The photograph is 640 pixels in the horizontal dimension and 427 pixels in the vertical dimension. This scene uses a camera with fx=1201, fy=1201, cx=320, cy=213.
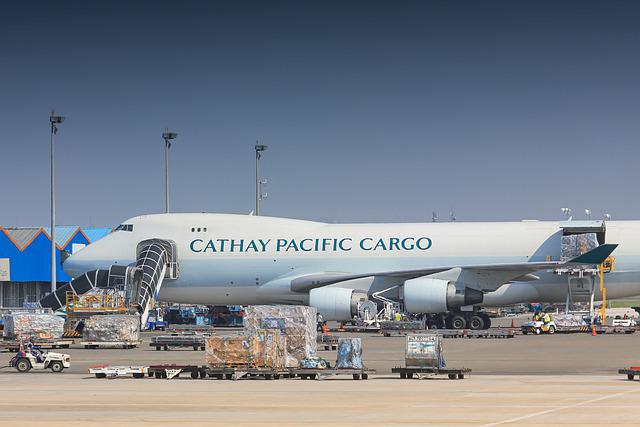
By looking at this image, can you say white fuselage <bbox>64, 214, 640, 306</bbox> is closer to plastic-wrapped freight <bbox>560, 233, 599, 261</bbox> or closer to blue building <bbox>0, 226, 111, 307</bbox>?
plastic-wrapped freight <bbox>560, 233, 599, 261</bbox>

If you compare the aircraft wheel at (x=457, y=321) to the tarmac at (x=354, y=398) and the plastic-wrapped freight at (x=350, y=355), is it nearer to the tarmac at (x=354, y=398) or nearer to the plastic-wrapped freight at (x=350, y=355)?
the tarmac at (x=354, y=398)

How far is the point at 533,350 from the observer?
39.4m

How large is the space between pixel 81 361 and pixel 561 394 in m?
17.7

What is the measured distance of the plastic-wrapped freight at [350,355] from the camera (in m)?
28.6

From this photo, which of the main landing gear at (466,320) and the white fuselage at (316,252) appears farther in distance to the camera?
the white fuselage at (316,252)

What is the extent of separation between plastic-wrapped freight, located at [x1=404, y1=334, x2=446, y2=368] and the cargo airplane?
24.6 meters

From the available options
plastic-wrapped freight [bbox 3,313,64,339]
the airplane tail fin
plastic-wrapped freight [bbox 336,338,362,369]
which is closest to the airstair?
plastic-wrapped freight [bbox 3,313,64,339]

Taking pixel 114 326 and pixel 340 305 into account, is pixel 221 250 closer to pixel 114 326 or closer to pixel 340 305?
pixel 340 305

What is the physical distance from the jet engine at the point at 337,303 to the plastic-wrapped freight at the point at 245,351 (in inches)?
999

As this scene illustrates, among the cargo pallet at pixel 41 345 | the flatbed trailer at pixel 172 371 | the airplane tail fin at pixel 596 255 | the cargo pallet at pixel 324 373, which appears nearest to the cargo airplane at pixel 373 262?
the airplane tail fin at pixel 596 255

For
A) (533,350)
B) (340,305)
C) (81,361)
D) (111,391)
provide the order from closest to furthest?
(111,391) → (81,361) → (533,350) → (340,305)

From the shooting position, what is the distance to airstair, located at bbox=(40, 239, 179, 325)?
5509cm

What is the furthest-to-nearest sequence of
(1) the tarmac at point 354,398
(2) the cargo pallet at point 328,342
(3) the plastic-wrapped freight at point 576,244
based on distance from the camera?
(3) the plastic-wrapped freight at point 576,244, (2) the cargo pallet at point 328,342, (1) the tarmac at point 354,398

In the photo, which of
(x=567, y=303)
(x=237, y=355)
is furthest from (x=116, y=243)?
(x=237, y=355)
